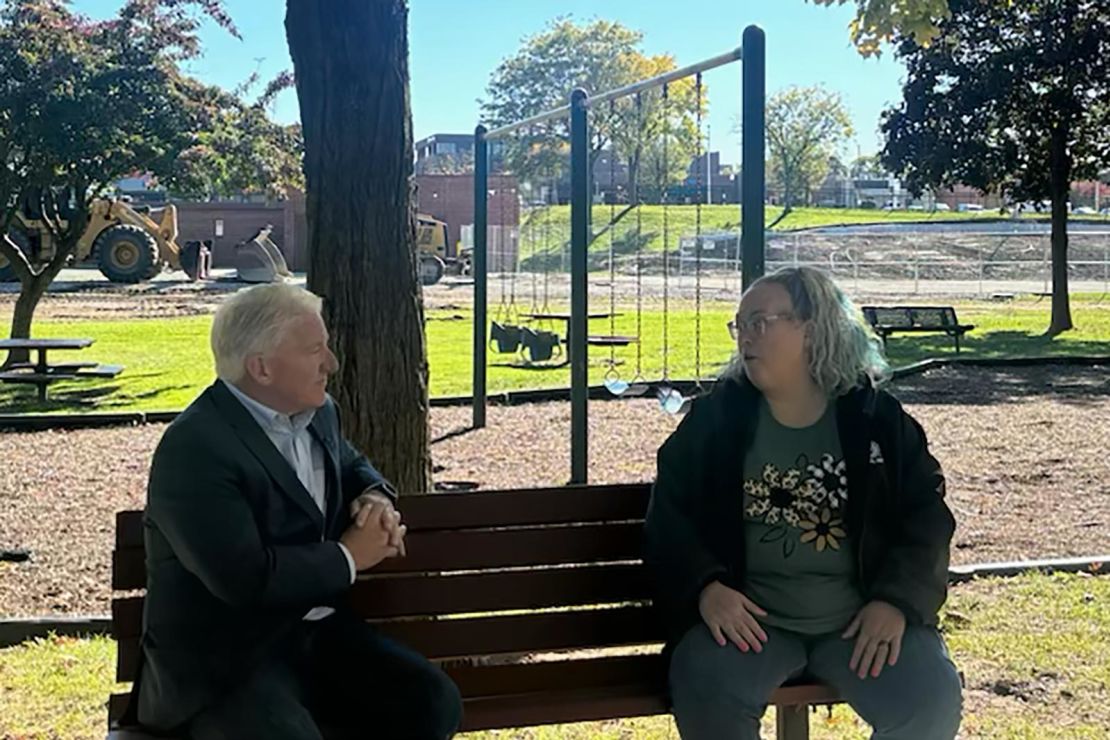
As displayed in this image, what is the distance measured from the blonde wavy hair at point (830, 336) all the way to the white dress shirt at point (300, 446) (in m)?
1.08

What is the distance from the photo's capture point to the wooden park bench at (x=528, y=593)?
3.37 metres

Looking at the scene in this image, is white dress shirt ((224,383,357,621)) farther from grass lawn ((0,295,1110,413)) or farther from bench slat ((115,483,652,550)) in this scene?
grass lawn ((0,295,1110,413))

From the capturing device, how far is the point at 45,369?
1396cm

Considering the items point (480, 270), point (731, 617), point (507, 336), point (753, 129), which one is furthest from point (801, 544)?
point (507, 336)

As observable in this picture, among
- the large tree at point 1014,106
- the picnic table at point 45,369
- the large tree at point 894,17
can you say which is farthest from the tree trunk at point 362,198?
the large tree at point 1014,106

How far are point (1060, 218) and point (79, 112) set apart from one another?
1518cm

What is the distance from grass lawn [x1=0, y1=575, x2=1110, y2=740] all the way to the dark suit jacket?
1.55 meters

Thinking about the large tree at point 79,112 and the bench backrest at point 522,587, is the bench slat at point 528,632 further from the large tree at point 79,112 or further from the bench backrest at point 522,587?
the large tree at point 79,112

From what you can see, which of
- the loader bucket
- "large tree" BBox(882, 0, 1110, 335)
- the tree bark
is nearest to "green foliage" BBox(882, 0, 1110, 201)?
"large tree" BBox(882, 0, 1110, 335)

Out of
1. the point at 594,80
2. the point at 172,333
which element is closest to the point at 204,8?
the point at 172,333

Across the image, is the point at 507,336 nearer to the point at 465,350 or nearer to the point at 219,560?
the point at 465,350

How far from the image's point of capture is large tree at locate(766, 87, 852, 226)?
7725 centimetres

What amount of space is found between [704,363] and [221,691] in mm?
14000

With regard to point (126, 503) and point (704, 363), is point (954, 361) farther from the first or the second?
point (126, 503)
